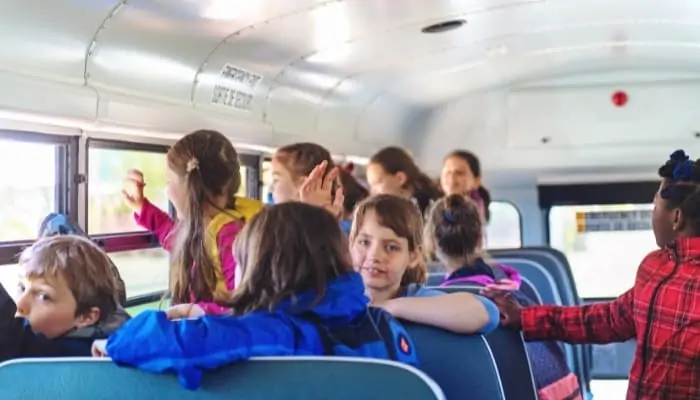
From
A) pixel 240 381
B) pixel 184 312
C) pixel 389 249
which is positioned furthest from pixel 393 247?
pixel 240 381

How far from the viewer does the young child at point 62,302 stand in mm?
2225

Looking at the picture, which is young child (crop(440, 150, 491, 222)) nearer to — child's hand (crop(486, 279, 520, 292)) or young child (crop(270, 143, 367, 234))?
young child (crop(270, 143, 367, 234))

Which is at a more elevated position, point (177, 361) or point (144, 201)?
point (144, 201)

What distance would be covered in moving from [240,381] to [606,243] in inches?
213

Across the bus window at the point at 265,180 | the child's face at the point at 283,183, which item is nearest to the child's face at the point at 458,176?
the bus window at the point at 265,180

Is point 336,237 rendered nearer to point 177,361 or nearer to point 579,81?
point 177,361

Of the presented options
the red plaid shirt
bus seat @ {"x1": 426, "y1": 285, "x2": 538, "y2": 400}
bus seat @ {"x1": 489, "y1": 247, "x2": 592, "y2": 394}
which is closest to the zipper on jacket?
the red plaid shirt

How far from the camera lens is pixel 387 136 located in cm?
654

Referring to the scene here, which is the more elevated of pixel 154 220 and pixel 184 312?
pixel 154 220

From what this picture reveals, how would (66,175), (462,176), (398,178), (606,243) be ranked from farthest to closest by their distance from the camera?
(606,243) → (462,176) → (398,178) → (66,175)

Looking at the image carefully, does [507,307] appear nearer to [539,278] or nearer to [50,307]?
[50,307]

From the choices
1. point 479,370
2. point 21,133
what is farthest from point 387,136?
point 479,370

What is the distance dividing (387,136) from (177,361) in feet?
16.5

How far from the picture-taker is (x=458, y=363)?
2.13 m
